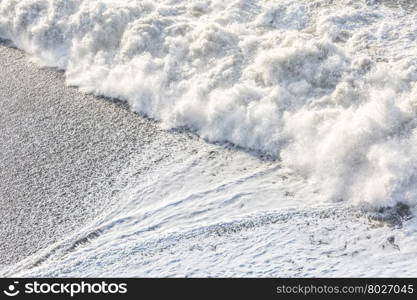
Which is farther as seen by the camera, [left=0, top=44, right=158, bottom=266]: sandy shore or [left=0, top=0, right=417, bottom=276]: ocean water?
[left=0, top=44, right=158, bottom=266]: sandy shore

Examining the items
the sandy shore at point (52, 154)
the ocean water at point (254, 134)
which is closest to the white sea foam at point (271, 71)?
the ocean water at point (254, 134)

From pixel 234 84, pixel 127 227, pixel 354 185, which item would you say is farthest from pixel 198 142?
pixel 354 185

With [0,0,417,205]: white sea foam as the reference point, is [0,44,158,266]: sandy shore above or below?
below

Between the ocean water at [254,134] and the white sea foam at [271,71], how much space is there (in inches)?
0.7

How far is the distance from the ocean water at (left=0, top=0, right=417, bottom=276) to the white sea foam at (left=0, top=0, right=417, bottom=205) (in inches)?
0.7

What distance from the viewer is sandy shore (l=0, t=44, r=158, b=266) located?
5488mm

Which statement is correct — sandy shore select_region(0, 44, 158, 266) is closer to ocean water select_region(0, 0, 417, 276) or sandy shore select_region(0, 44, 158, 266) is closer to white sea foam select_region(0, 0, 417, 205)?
ocean water select_region(0, 0, 417, 276)

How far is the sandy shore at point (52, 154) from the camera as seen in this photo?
18.0 ft

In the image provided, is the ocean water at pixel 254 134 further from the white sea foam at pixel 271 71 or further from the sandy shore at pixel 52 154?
the sandy shore at pixel 52 154

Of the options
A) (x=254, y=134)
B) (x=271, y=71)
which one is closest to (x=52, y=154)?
(x=254, y=134)

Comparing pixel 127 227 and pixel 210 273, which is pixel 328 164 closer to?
pixel 210 273

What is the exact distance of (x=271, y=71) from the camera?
6469 millimetres

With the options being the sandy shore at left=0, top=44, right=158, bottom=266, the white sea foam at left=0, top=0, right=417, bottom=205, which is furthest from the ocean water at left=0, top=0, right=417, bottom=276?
the sandy shore at left=0, top=44, right=158, bottom=266

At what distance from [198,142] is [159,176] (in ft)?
2.17
